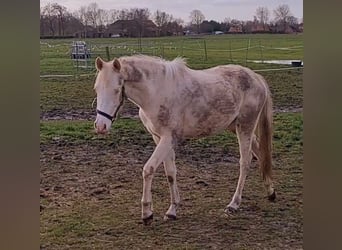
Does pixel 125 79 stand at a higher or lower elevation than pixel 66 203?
higher

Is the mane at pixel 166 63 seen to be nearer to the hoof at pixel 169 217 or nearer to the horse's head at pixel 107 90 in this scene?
the horse's head at pixel 107 90

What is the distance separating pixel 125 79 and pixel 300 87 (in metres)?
0.62

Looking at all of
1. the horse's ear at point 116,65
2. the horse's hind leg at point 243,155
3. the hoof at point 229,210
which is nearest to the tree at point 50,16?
the horse's ear at point 116,65

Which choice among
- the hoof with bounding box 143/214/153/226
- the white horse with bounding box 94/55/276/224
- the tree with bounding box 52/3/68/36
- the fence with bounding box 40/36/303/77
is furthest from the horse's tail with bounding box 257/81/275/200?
the tree with bounding box 52/3/68/36

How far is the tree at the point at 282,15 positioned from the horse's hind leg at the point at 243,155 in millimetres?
368

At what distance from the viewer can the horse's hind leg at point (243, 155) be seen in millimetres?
1669

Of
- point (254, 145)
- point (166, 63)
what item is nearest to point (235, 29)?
point (166, 63)

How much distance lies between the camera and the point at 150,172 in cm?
163

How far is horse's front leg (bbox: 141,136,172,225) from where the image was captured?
5.34 feet

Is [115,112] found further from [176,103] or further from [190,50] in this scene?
[190,50]
